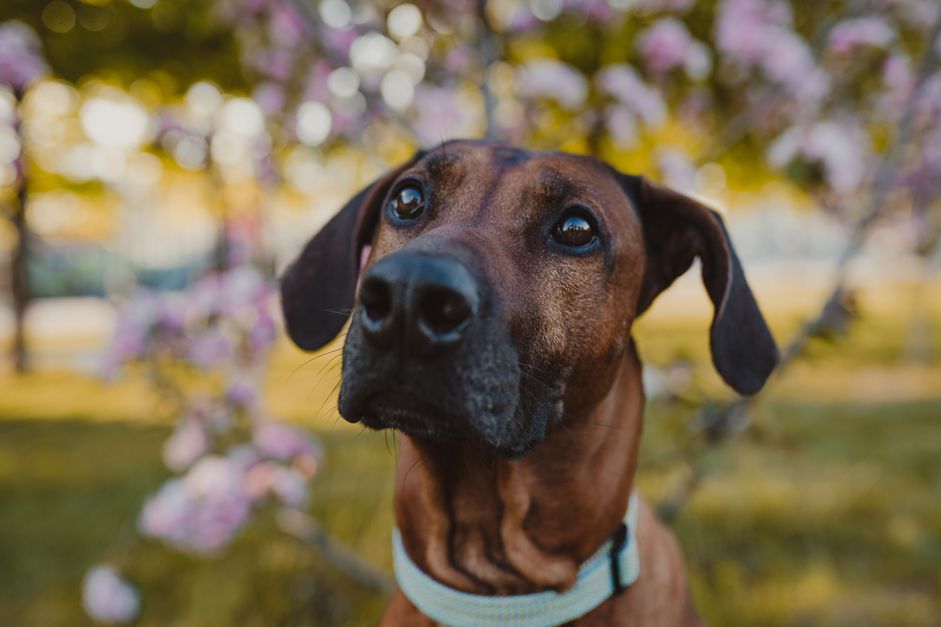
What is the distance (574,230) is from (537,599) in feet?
3.09

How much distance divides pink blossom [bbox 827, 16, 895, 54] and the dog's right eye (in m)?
2.56

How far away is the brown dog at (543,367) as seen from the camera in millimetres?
1746

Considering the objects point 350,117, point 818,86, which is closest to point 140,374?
point 350,117

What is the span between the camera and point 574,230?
204 cm

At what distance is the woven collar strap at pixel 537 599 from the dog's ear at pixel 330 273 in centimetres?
79

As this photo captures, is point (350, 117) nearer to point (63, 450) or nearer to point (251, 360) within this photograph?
point (251, 360)

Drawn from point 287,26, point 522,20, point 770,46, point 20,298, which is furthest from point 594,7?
point 20,298

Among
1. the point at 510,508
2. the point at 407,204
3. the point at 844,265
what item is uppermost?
the point at 407,204

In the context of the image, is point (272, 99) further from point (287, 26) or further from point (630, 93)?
point (630, 93)

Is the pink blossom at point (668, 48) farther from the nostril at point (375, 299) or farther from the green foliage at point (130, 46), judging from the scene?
the green foliage at point (130, 46)

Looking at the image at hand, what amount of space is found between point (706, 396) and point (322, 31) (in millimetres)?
2256

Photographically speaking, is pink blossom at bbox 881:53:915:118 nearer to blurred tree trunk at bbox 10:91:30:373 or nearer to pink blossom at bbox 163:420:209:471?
pink blossom at bbox 163:420:209:471

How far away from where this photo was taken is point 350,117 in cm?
377

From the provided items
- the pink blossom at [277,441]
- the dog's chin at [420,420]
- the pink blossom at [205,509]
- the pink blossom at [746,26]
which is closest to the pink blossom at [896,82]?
the pink blossom at [746,26]
